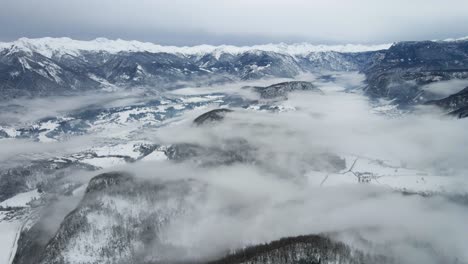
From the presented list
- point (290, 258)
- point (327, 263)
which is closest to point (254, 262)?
point (290, 258)

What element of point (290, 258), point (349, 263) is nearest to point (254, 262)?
point (290, 258)

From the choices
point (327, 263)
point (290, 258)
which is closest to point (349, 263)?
point (327, 263)

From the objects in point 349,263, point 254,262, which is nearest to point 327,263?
point 349,263

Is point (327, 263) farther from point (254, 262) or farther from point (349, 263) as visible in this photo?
point (254, 262)

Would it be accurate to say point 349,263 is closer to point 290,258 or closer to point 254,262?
point 290,258

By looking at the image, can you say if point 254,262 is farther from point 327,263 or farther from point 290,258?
point 327,263
